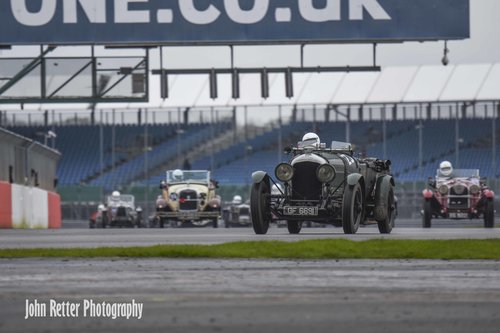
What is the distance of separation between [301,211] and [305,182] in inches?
18.2

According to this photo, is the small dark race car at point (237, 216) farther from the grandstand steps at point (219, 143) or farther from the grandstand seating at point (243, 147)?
the grandstand steps at point (219, 143)

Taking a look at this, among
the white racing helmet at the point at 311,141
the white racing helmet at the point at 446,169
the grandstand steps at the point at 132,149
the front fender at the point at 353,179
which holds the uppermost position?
the grandstand steps at the point at 132,149

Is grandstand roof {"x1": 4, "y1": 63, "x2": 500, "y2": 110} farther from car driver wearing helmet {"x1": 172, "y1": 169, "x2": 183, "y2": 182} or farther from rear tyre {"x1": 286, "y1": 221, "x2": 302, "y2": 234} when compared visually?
rear tyre {"x1": 286, "y1": 221, "x2": 302, "y2": 234}

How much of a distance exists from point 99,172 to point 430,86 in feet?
56.0

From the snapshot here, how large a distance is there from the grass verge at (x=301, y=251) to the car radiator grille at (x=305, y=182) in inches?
239

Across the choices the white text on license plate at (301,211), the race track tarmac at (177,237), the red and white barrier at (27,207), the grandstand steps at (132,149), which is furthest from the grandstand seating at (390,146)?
the white text on license plate at (301,211)

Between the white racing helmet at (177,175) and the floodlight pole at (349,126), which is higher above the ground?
the floodlight pole at (349,126)

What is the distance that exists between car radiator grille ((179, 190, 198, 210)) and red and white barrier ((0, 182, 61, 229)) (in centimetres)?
432

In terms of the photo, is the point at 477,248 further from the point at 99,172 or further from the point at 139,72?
the point at 99,172

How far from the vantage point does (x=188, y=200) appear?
46.4m

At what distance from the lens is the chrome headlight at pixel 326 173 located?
23.2m

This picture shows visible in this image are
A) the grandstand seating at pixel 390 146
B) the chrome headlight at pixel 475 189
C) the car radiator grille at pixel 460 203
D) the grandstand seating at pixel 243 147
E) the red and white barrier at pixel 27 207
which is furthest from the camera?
the grandstand seating at pixel 243 147

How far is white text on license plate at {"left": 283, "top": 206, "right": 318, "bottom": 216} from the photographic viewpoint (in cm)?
2361

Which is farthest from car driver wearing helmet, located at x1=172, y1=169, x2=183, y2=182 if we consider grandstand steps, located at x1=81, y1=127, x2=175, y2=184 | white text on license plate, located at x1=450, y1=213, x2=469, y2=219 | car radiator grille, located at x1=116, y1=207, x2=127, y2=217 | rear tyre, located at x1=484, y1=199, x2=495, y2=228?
grandstand steps, located at x1=81, y1=127, x2=175, y2=184
